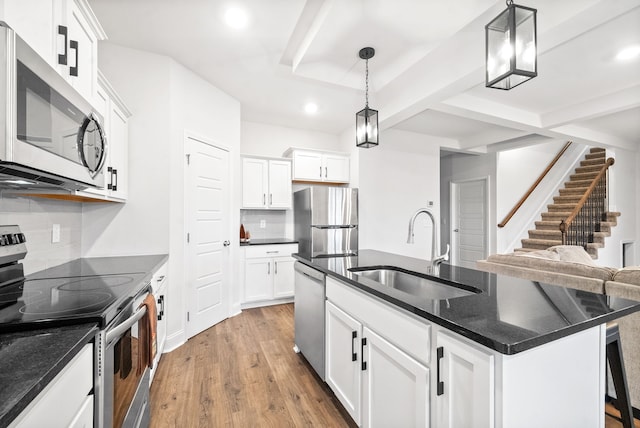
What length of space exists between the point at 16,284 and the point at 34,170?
0.89 m

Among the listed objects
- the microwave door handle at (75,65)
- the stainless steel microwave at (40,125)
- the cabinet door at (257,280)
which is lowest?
the cabinet door at (257,280)

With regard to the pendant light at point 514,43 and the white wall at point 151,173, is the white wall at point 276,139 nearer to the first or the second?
the white wall at point 151,173

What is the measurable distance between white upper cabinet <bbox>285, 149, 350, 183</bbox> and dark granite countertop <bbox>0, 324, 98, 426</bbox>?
351 cm

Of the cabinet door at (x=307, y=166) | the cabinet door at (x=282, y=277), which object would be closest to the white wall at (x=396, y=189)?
the cabinet door at (x=307, y=166)

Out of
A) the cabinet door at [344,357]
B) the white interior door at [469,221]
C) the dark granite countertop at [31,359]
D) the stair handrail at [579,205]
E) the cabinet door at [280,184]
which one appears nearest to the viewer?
the dark granite countertop at [31,359]

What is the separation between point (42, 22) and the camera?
1.08 meters

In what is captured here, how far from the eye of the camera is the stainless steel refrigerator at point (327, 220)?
392cm

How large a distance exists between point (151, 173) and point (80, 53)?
139 centimetres

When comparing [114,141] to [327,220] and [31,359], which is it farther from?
[327,220]

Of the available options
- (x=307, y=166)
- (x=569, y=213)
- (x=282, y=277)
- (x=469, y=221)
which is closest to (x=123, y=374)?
(x=282, y=277)

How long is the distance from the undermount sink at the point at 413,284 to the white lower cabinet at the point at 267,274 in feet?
7.38

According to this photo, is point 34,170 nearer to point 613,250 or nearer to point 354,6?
point 354,6

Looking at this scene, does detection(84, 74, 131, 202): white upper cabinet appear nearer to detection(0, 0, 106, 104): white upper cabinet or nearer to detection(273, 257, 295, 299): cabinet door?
detection(0, 0, 106, 104): white upper cabinet

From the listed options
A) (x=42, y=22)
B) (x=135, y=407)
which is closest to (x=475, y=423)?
(x=135, y=407)
